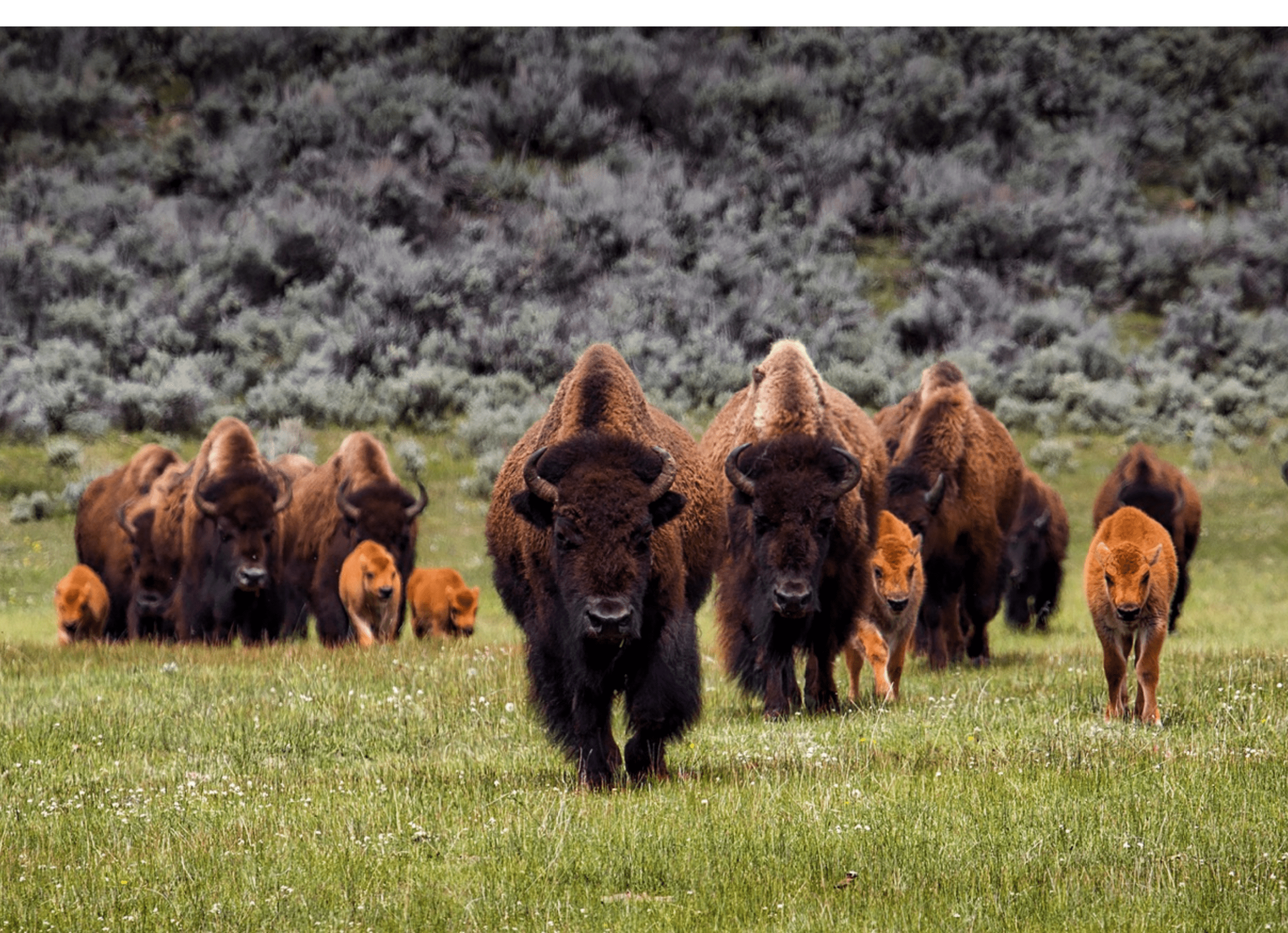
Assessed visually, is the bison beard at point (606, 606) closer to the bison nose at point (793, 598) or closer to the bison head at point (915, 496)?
the bison nose at point (793, 598)

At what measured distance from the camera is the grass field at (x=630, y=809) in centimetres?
490

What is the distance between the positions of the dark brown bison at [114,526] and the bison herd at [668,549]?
0.04 meters

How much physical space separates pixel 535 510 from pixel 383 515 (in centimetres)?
845

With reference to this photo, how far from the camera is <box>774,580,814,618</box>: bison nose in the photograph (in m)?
8.45

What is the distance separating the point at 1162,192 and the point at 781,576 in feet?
85.5

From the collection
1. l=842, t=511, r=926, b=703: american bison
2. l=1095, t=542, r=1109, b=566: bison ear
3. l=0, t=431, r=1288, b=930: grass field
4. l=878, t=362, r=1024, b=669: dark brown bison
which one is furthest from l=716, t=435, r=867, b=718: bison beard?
l=878, t=362, r=1024, b=669: dark brown bison

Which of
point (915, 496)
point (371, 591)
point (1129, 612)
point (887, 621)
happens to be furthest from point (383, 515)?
point (1129, 612)

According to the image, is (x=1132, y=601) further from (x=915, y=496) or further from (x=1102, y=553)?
(x=915, y=496)

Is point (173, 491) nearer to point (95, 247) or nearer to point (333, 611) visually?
point (333, 611)

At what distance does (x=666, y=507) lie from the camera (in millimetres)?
6988

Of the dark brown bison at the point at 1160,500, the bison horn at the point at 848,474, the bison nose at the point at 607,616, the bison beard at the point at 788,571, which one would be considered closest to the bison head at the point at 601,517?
the bison nose at the point at 607,616

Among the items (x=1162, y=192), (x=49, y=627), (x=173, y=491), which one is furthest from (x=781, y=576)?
(x=1162, y=192)

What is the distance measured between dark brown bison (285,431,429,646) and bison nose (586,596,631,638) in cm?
840

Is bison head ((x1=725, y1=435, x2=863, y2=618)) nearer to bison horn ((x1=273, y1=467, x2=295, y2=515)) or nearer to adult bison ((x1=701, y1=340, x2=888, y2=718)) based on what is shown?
adult bison ((x1=701, y1=340, x2=888, y2=718))
